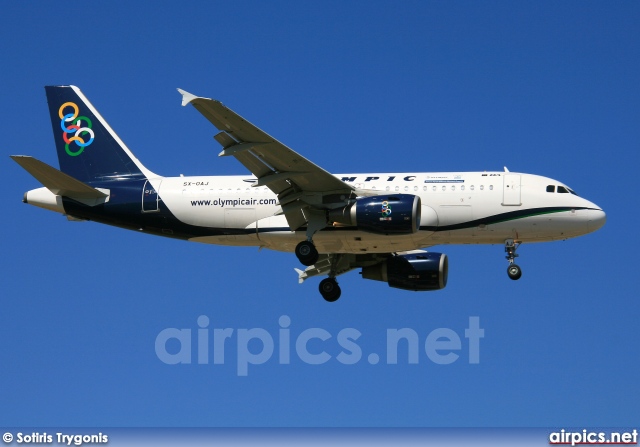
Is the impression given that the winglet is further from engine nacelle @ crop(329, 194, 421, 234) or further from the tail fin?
the tail fin

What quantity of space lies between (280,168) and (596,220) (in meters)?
12.4

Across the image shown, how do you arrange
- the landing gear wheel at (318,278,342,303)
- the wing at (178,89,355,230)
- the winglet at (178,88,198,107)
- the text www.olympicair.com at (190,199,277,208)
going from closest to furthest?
the winglet at (178,88,198,107) < the wing at (178,89,355,230) < the text www.olympicair.com at (190,199,277,208) < the landing gear wheel at (318,278,342,303)

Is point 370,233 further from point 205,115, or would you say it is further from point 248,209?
point 205,115

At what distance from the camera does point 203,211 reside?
167ft

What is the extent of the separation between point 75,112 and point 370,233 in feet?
48.7

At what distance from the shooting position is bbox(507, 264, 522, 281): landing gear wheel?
162 feet

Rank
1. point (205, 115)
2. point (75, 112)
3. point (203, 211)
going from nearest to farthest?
point (205, 115) → point (203, 211) → point (75, 112)

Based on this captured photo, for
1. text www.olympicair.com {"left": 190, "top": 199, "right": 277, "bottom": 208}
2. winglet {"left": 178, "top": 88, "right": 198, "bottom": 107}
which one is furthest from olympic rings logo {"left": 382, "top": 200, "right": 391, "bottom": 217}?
winglet {"left": 178, "top": 88, "right": 198, "bottom": 107}

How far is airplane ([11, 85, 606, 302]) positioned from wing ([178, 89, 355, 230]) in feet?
0.16

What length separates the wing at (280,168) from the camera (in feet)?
146

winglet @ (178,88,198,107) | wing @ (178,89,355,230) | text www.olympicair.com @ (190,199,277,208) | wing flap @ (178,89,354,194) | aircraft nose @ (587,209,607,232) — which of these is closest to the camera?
winglet @ (178,88,198,107)

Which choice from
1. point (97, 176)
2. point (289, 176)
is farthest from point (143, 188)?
point (289, 176)

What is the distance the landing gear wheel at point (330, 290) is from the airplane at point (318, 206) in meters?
0.06

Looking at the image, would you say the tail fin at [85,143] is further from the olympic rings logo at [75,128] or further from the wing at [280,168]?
the wing at [280,168]
